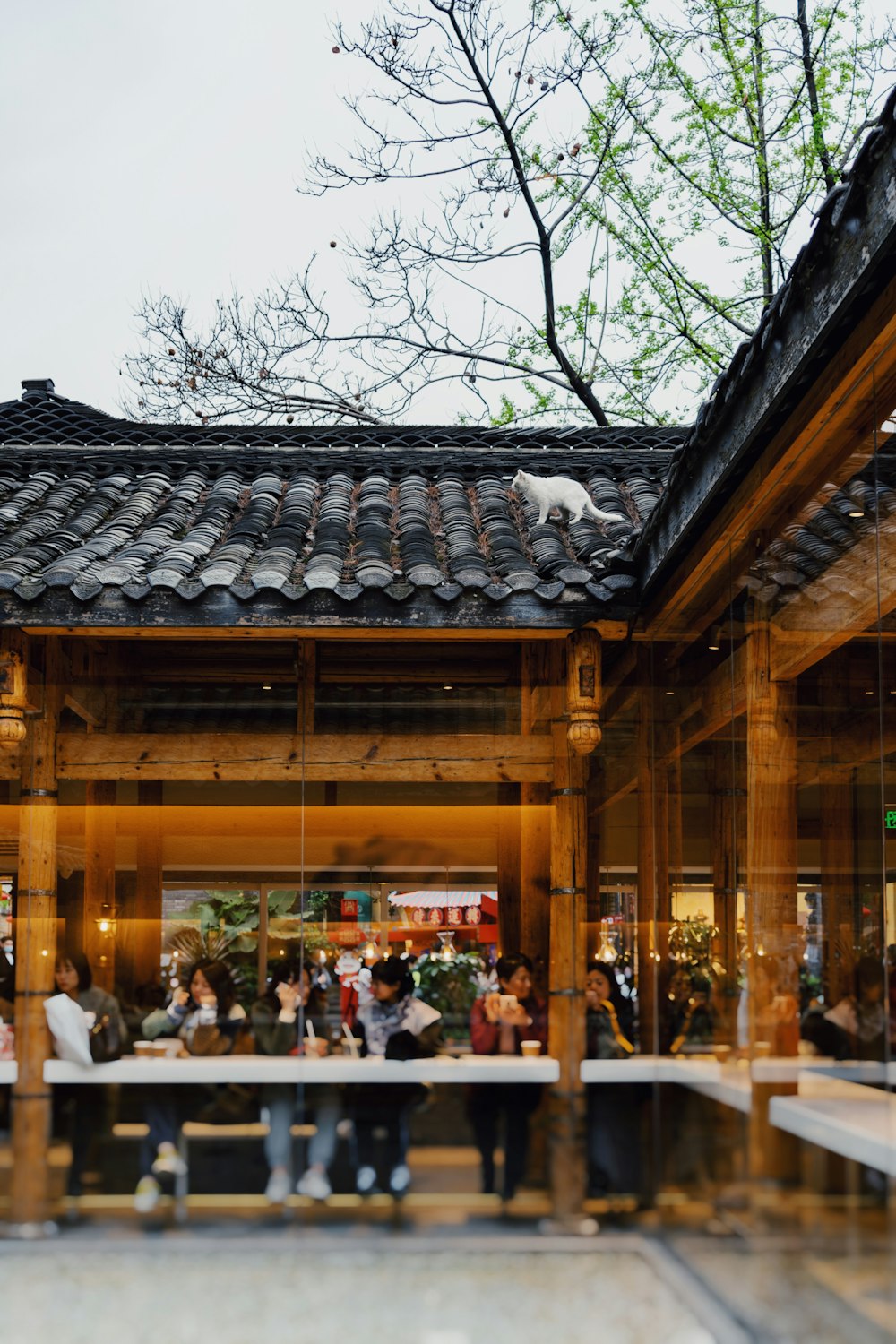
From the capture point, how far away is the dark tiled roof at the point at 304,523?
230 inches

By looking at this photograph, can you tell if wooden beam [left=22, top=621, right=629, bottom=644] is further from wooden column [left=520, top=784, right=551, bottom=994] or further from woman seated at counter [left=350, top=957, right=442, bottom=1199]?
woman seated at counter [left=350, top=957, right=442, bottom=1199]

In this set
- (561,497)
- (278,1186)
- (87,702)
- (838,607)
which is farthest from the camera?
(561,497)

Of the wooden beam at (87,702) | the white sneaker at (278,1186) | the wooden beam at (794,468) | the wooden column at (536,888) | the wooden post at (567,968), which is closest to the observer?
the wooden beam at (794,468)

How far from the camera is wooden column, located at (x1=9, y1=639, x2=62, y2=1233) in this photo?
20.0ft

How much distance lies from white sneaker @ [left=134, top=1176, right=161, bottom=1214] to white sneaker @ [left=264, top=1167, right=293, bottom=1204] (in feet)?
1.69

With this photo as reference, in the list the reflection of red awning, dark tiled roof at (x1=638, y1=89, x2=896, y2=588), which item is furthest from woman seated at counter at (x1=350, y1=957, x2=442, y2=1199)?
dark tiled roof at (x1=638, y1=89, x2=896, y2=588)

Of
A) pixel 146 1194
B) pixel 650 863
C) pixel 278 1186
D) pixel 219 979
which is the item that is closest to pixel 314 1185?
pixel 278 1186

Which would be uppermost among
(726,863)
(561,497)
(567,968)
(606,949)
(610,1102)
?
(561,497)

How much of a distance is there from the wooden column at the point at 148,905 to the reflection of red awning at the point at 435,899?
1.14 meters

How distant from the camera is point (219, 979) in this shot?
631 cm

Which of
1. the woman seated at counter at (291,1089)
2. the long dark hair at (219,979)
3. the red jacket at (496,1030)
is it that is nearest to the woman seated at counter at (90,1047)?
the long dark hair at (219,979)

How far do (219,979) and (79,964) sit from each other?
69 cm

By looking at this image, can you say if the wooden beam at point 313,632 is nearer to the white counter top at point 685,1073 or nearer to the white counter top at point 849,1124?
the white counter top at point 685,1073

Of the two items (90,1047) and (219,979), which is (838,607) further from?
(90,1047)
